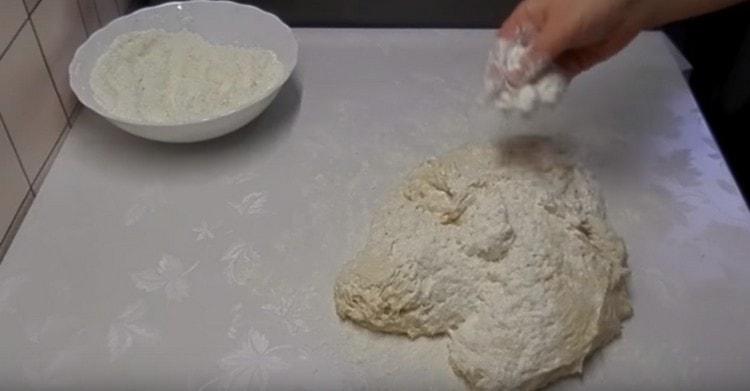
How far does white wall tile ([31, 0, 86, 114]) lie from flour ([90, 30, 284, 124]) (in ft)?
0.12

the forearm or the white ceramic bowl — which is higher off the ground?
the forearm

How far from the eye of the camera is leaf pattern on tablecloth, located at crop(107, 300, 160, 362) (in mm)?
730

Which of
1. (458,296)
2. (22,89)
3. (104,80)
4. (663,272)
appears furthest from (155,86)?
(663,272)

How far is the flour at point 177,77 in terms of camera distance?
922 millimetres

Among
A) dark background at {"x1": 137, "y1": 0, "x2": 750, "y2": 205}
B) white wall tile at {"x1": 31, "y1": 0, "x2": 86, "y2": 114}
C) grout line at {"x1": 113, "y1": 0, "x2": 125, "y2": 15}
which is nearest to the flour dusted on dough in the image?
dark background at {"x1": 137, "y1": 0, "x2": 750, "y2": 205}

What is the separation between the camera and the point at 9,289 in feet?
2.56

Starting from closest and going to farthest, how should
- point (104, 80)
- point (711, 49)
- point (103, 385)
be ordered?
point (103, 385) → point (104, 80) → point (711, 49)

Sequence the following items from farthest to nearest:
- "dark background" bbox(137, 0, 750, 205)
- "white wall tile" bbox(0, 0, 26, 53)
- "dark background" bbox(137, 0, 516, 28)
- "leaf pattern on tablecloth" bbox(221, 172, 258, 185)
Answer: "dark background" bbox(137, 0, 516, 28) < "dark background" bbox(137, 0, 750, 205) < "leaf pattern on tablecloth" bbox(221, 172, 258, 185) < "white wall tile" bbox(0, 0, 26, 53)

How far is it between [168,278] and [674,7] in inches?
22.6

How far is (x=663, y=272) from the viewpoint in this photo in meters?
0.80

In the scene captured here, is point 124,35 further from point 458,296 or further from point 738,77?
point 738,77

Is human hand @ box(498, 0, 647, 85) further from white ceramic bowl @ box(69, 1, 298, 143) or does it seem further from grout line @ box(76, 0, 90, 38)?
grout line @ box(76, 0, 90, 38)

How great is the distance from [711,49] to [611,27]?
44cm

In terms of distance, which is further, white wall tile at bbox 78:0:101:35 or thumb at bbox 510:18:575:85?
white wall tile at bbox 78:0:101:35
